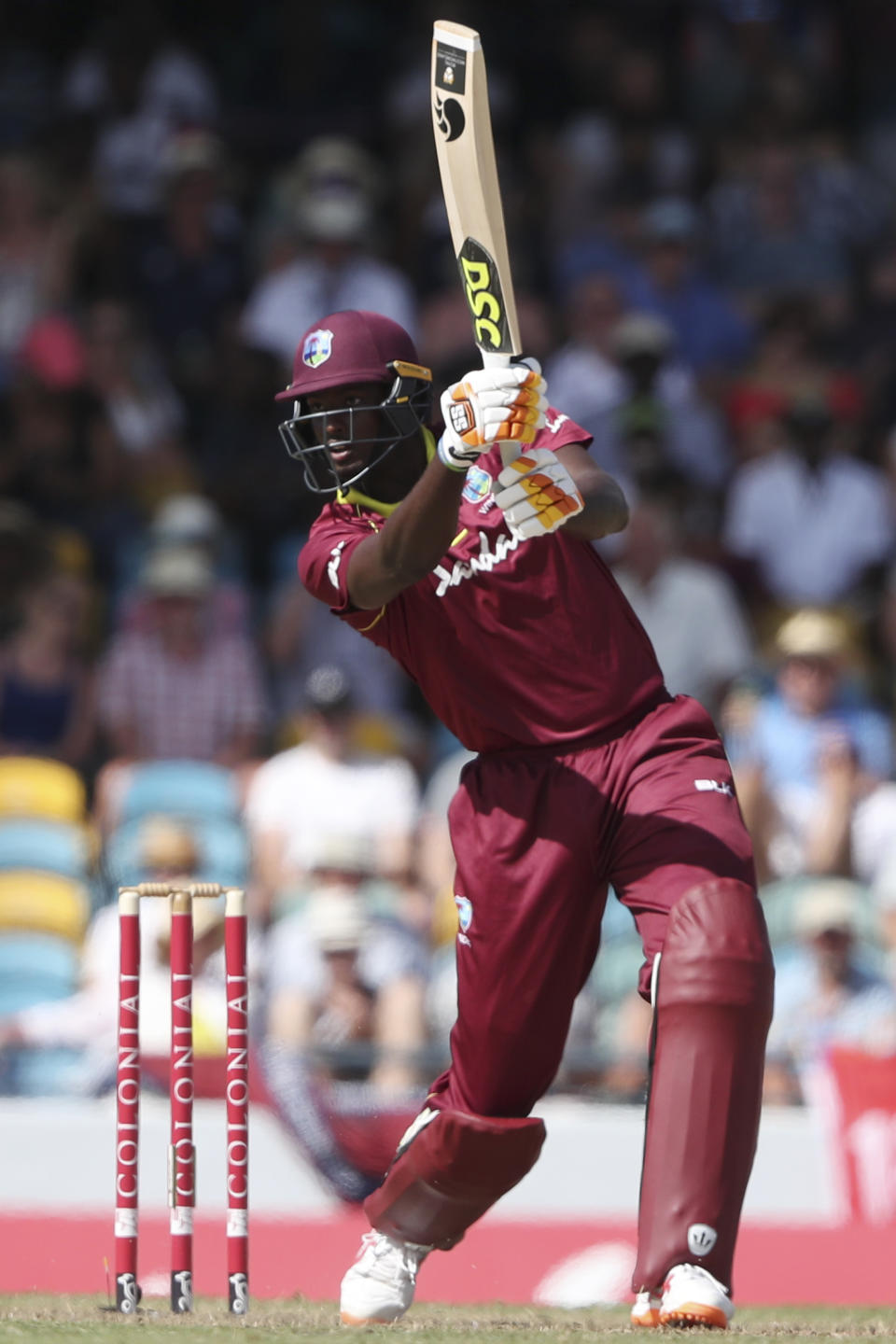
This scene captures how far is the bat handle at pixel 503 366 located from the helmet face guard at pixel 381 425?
0.39m

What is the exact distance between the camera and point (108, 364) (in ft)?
32.4

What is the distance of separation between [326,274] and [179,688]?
7.84 ft

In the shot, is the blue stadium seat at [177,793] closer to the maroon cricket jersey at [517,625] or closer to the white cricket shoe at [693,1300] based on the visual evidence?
the maroon cricket jersey at [517,625]

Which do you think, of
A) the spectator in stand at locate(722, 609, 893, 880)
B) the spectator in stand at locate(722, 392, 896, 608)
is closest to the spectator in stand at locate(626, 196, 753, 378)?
the spectator in stand at locate(722, 392, 896, 608)

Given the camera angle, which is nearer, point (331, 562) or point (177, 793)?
point (331, 562)

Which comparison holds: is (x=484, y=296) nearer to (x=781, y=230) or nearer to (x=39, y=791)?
(x=39, y=791)

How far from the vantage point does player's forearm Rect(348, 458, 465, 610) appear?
3.95 m

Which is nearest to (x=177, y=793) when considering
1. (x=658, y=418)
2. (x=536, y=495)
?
(x=658, y=418)

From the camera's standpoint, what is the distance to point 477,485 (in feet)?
14.6

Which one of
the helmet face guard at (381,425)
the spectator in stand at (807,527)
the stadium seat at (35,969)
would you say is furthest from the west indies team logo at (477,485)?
the spectator in stand at (807,527)

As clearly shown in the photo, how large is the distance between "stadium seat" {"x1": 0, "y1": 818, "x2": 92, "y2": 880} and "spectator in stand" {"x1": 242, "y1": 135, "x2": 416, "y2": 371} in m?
2.63

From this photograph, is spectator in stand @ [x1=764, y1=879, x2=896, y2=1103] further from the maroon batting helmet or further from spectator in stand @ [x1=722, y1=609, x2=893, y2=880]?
the maroon batting helmet

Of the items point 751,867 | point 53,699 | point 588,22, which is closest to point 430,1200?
point 751,867

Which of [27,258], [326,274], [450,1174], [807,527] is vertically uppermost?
[27,258]
